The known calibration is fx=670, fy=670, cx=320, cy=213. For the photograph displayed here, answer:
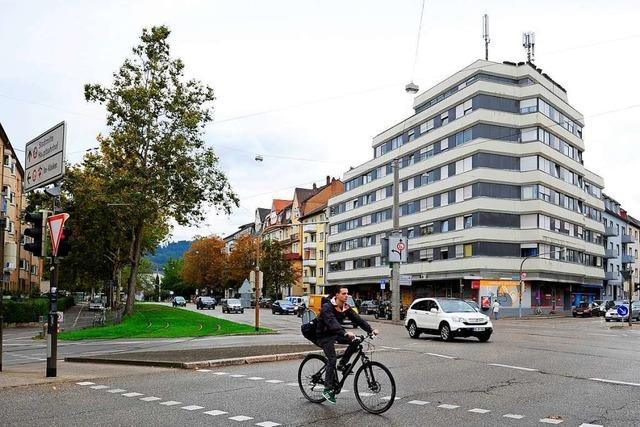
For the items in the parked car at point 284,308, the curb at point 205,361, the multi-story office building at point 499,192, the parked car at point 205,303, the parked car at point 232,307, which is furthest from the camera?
the parked car at point 205,303

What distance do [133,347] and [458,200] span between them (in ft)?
153

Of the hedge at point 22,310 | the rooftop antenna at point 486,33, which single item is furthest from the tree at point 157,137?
the rooftop antenna at point 486,33

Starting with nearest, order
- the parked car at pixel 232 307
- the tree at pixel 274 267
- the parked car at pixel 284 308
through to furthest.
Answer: the parked car at pixel 284 308, the parked car at pixel 232 307, the tree at pixel 274 267

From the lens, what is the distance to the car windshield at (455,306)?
23625mm

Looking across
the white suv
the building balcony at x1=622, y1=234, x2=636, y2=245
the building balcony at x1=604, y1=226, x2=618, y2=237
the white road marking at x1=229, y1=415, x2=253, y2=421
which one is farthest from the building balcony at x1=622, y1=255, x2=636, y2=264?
the white road marking at x1=229, y1=415, x2=253, y2=421

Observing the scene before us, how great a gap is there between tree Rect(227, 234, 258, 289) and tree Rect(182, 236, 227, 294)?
7.72 metres

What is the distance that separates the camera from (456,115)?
66438mm

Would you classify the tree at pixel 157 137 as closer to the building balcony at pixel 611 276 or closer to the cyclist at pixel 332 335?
the cyclist at pixel 332 335

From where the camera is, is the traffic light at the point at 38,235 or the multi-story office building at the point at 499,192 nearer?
the traffic light at the point at 38,235

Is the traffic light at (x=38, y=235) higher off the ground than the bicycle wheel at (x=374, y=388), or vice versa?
the traffic light at (x=38, y=235)

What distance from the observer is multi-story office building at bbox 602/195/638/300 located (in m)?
84.1

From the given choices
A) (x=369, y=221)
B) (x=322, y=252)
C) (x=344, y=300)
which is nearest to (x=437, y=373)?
(x=344, y=300)

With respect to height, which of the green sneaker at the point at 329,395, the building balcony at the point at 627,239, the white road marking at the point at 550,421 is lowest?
the white road marking at the point at 550,421

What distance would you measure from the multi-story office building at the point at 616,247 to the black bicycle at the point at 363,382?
78136mm
